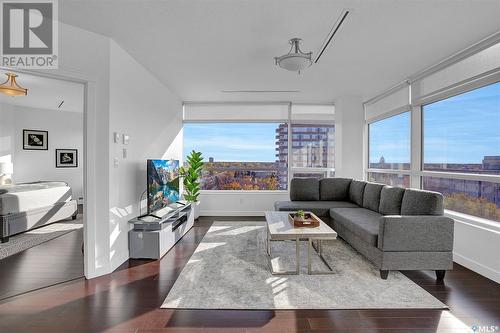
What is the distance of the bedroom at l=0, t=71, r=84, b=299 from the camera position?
10.4 feet

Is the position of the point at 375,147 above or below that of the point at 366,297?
above

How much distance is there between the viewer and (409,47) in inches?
127

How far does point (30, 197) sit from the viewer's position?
4.43m

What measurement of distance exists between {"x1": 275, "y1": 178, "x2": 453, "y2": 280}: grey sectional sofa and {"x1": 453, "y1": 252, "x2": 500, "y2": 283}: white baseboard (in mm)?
532

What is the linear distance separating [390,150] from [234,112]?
3.48 m

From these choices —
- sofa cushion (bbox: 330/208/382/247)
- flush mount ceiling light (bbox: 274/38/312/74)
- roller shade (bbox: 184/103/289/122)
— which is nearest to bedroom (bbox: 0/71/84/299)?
roller shade (bbox: 184/103/289/122)

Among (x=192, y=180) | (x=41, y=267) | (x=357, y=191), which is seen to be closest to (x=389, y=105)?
(x=357, y=191)

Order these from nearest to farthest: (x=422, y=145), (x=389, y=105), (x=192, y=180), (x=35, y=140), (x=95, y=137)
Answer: (x=95, y=137)
(x=422, y=145)
(x=389, y=105)
(x=192, y=180)
(x=35, y=140)

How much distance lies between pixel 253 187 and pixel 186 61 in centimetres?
341

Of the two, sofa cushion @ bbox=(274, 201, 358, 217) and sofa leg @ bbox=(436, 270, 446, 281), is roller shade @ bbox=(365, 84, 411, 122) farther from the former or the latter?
sofa leg @ bbox=(436, 270, 446, 281)

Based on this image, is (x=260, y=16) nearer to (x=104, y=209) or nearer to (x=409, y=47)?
(x=409, y=47)

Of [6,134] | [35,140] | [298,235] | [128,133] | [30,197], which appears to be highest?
[6,134]

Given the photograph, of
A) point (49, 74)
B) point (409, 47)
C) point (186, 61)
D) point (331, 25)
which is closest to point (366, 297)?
point (331, 25)

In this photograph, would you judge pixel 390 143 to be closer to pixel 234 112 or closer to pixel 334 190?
pixel 334 190
